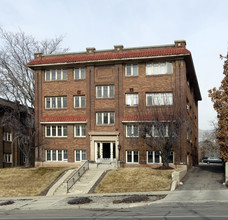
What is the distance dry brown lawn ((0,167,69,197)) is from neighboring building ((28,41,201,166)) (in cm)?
436

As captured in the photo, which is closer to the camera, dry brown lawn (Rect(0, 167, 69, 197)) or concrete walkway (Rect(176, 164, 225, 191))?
concrete walkway (Rect(176, 164, 225, 191))

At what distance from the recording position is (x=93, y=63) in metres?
37.1

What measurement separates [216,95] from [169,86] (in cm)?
517

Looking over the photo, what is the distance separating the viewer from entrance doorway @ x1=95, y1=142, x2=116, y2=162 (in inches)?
1439

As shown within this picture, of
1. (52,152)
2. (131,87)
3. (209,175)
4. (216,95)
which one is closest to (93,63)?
(131,87)

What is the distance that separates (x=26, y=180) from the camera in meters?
30.9

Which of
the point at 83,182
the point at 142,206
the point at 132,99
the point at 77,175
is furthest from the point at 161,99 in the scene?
the point at 142,206

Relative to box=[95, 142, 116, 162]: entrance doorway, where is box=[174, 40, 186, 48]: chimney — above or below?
above

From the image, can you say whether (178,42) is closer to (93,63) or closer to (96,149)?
(93,63)

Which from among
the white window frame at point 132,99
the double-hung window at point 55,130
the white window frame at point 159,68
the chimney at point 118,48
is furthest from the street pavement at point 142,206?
the chimney at point 118,48

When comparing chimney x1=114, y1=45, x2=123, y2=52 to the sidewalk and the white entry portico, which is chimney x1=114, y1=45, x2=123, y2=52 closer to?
the white entry portico

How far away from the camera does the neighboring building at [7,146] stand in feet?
146

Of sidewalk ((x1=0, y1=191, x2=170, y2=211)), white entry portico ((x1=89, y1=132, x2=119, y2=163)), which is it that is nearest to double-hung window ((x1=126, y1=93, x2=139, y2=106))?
white entry portico ((x1=89, y1=132, x2=119, y2=163))

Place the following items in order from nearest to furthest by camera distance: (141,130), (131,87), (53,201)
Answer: (53,201)
(141,130)
(131,87)
